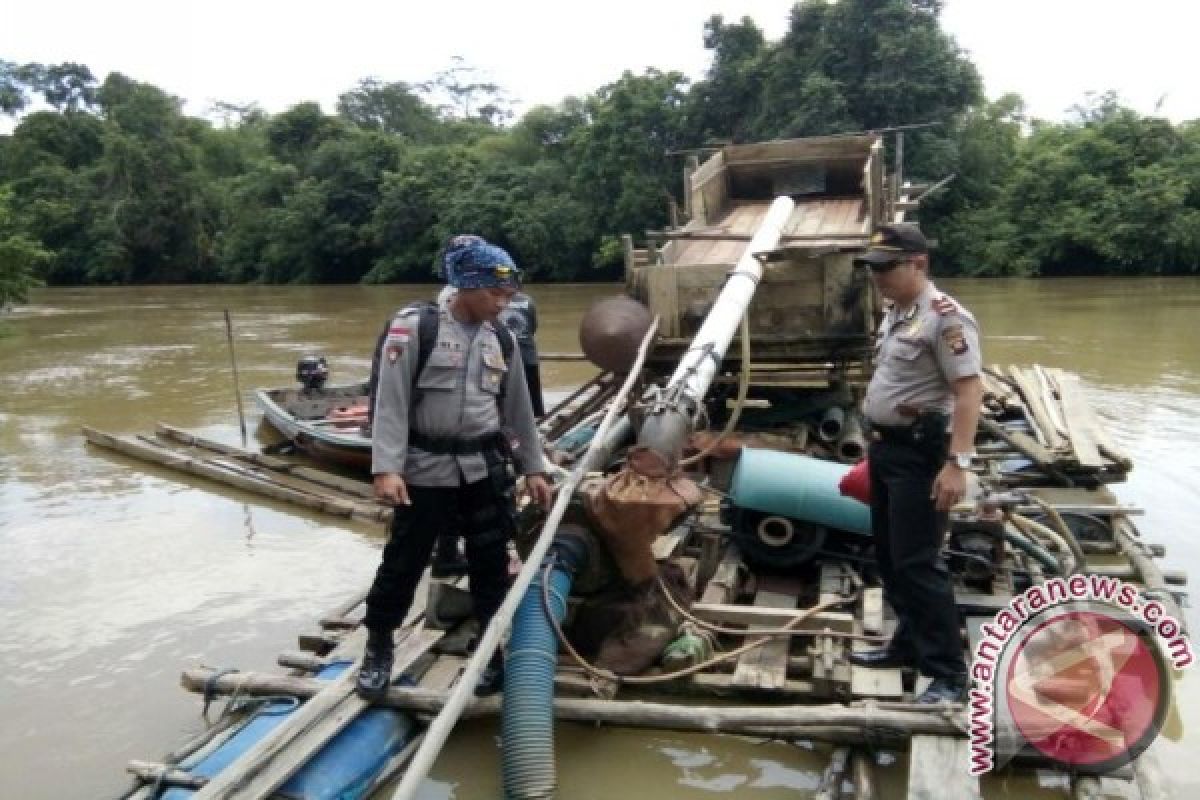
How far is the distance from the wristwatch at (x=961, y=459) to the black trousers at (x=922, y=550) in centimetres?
20

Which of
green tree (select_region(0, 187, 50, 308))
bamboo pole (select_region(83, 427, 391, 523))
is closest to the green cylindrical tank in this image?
bamboo pole (select_region(83, 427, 391, 523))

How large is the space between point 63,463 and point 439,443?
27.6 ft

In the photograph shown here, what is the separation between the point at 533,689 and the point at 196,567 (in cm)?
427

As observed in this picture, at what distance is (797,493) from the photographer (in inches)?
187

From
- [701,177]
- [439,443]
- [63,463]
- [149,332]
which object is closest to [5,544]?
[63,463]

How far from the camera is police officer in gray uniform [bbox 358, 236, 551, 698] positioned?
3398 mm

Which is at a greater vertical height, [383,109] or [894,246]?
[383,109]

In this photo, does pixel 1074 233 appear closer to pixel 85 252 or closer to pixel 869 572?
pixel 869 572

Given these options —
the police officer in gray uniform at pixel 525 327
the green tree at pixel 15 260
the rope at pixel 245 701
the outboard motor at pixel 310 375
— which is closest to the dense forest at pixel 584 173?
the green tree at pixel 15 260

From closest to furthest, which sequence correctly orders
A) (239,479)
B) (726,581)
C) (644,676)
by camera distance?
(644,676) < (726,581) < (239,479)

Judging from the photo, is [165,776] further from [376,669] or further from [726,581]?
[726,581]

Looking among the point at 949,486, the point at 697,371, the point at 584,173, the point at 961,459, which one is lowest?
the point at 949,486

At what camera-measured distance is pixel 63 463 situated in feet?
33.5

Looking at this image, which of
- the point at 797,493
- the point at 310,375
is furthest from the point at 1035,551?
the point at 310,375
